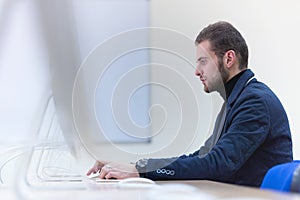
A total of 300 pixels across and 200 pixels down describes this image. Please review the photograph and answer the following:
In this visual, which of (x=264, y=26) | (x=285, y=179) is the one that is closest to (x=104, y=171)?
(x=285, y=179)

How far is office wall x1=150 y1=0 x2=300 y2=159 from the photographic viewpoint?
2.51 metres

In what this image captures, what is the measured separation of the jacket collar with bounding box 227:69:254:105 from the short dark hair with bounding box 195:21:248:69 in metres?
0.07

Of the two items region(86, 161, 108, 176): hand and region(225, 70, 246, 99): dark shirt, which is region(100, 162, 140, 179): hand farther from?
region(225, 70, 246, 99): dark shirt

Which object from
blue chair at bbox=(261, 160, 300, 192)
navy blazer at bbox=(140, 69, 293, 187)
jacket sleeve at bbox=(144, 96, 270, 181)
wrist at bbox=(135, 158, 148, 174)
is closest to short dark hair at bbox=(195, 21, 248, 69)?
navy blazer at bbox=(140, 69, 293, 187)

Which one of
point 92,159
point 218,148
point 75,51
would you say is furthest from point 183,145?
point 75,51

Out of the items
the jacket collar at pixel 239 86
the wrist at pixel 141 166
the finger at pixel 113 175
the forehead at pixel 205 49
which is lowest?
the finger at pixel 113 175

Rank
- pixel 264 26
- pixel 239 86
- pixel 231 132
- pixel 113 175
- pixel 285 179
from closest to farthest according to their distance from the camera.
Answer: pixel 285 179, pixel 113 175, pixel 231 132, pixel 239 86, pixel 264 26

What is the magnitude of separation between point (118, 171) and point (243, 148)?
1.49ft

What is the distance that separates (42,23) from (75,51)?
0.20 meters

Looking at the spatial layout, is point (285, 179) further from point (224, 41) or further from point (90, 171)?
point (224, 41)

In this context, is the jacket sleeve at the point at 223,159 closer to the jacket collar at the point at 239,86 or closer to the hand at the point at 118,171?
the hand at the point at 118,171

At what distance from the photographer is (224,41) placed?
1822 mm

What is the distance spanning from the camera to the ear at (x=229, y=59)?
1.82 metres

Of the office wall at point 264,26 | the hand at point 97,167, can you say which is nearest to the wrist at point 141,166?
the hand at point 97,167
